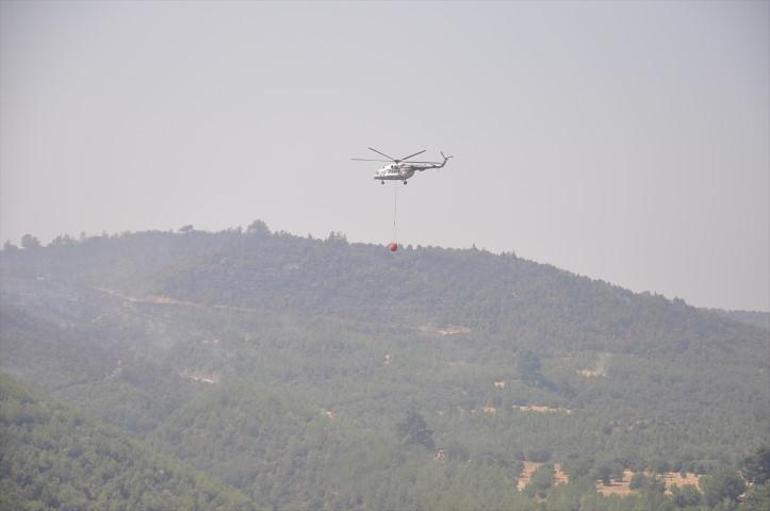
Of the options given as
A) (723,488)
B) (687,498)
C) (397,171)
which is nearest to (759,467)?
(723,488)

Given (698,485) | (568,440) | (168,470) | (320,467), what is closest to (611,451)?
(568,440)

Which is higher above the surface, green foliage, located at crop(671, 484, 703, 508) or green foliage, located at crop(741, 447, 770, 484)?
green foliage, located at crop(741, 447, 770, 484)

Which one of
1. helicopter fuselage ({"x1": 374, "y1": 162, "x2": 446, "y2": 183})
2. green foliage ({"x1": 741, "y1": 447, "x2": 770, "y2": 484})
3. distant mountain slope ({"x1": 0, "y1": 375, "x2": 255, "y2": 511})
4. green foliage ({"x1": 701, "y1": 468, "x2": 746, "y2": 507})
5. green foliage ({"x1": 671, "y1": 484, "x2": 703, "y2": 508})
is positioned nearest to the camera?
helicopter fuselage ({"x1": 374, "y1": 162, "x2": 446, "y2": 183})

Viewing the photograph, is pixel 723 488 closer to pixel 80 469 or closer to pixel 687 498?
pixel 687 498

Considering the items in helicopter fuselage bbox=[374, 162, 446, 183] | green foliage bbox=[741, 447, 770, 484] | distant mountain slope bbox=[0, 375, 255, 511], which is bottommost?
distant mountain slope bbox=[0, 375, 255, 511]

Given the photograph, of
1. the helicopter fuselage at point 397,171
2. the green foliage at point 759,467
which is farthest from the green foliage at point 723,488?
the helicopter fuselage at point 397,171

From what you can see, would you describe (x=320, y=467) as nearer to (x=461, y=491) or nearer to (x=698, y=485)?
(x=461, y=491)

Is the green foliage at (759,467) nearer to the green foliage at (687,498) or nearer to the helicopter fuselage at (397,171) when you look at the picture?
the green foliage at (687,498)

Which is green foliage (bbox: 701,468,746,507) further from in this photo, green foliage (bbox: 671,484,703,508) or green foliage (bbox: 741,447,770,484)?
green foliage (bbox: 741,447,770,484)

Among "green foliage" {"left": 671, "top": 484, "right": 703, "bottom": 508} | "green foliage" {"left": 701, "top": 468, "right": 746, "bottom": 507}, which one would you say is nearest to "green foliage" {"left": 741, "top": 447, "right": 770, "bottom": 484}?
"green foliage" {"left": 701, "top": 468, "right": 746, "bottom": 507}
